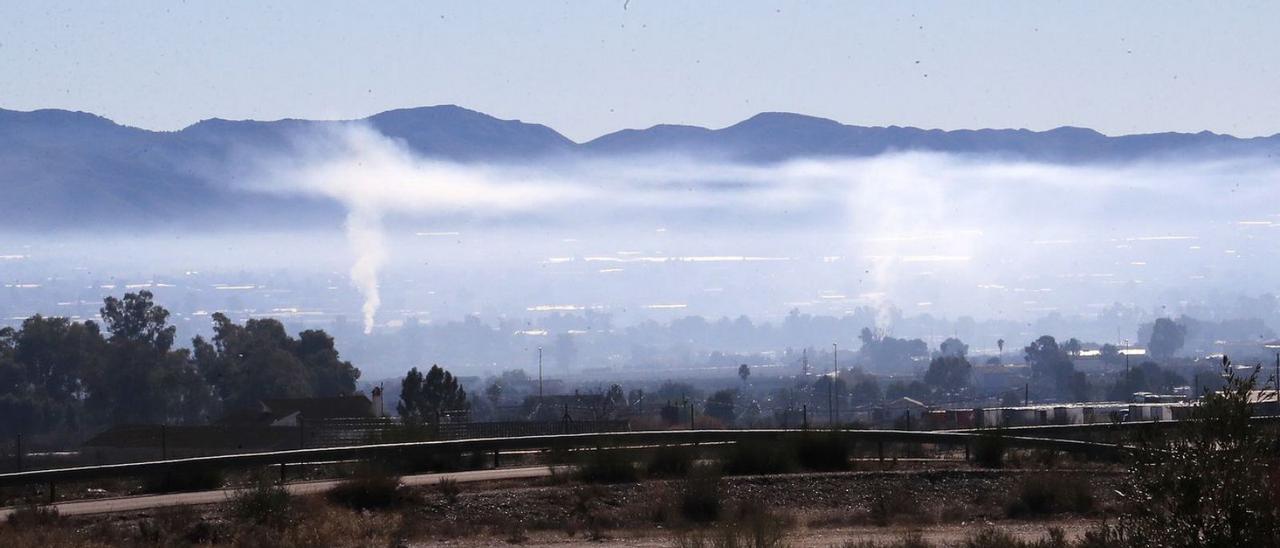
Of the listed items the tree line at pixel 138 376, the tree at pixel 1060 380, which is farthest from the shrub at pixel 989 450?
the tree at pixel 1060 380

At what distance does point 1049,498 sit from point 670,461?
6.96 m

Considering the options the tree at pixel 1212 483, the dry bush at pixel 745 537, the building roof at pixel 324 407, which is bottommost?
the building roof at pixel 324 407

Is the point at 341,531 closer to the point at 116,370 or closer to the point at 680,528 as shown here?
the point at 680,528

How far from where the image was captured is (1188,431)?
13.3 m

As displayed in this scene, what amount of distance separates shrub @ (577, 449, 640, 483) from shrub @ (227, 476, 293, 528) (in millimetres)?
5944

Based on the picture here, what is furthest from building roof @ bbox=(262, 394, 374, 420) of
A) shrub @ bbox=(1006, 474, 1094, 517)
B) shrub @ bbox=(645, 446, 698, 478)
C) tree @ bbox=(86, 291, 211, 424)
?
shrub @ bbox=(1006, 474, 1094, 517)

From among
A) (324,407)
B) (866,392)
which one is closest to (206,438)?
(324,407)

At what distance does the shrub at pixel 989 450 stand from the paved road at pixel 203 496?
843cm

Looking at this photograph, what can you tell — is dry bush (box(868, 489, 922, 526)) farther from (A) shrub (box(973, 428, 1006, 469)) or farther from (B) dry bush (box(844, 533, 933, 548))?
(A) shrub (box(973, 428, 1006, 469))

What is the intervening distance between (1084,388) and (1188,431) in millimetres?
155384

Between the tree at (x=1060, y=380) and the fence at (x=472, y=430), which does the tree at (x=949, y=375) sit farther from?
the fence at (x=472, y=430)

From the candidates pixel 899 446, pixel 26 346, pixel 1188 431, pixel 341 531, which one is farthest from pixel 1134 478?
pixel 26 346

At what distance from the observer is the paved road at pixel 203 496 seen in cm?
2398

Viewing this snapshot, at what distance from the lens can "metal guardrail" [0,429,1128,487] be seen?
2720 cm
